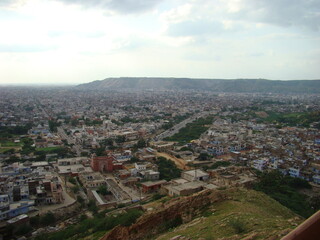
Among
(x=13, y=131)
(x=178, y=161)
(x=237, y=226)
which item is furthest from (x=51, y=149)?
(x=237, y=226)

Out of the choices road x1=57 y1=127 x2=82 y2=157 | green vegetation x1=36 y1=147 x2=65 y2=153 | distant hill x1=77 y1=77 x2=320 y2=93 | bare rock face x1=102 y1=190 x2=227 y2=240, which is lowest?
road x1=57 y1=127 x2=82 y2=157

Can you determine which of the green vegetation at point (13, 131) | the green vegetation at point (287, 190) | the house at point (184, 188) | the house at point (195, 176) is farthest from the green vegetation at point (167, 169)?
the green vegetation at point (13, 131)

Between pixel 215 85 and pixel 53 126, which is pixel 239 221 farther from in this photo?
pixel 215 85

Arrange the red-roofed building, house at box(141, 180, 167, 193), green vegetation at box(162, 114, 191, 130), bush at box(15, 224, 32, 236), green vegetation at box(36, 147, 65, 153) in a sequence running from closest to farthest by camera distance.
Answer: bush at box(15, 224, 32, 236) < house at box(141, 180, 167, 193) < the red-roofed building < green vegetation at box(36, 147, 65, 153) < green vegetation at box(162, 114, 191, 130)

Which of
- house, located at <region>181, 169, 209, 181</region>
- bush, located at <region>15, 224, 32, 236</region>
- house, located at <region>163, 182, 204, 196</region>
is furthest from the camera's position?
house, located at <region>181, 169, 209, 181</region>

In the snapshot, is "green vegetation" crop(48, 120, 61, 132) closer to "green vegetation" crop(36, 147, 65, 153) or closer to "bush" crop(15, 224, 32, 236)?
"green vegetation" crop(36, 147, 65, 153)

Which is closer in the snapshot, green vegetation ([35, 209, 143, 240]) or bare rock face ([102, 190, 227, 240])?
bare rock face ([102, 190, 227, 240])

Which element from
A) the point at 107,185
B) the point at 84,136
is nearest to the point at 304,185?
the point at 107,185

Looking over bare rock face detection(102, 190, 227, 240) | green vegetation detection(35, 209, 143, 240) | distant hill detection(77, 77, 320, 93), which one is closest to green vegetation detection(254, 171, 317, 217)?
bare rock face detection(102, 190, 227, 240)
